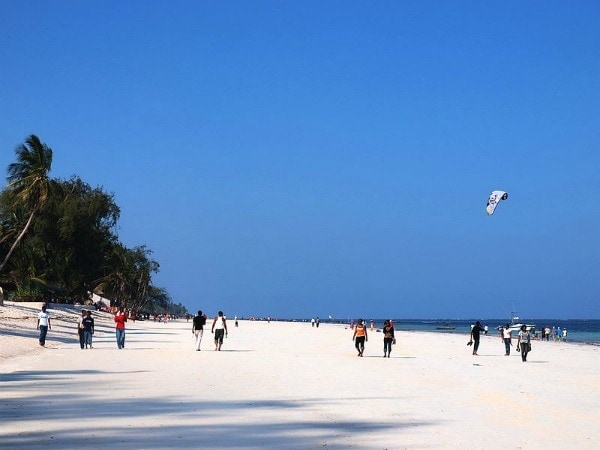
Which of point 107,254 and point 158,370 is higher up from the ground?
point 107,254

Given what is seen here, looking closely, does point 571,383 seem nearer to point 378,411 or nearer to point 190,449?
point 378,411

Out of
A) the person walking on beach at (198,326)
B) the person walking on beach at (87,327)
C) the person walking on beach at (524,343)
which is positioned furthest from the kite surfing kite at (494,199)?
the person walking on beach at (87,327)

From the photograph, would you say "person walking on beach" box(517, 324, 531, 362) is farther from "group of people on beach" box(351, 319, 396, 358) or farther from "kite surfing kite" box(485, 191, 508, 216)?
"kite surfing kite" box(485, 191, 508, 216)

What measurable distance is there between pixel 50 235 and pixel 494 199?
43586 mm

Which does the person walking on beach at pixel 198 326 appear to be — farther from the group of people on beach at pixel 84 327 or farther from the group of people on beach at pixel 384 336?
the group of people on beach at pixel 384 336

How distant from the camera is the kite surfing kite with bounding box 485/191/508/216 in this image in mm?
48469

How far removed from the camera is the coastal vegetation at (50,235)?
57656 millimetres

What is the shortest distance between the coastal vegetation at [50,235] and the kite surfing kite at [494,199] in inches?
1209

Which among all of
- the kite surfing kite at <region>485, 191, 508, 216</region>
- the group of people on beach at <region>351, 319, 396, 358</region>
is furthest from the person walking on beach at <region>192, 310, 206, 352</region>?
the kite surfing kite at <region>485, 191, 508, 216</region>

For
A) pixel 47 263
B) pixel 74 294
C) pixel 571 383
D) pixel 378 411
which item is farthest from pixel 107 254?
pixel 378 411

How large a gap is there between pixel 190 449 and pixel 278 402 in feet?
17.9

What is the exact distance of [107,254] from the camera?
88500 mm

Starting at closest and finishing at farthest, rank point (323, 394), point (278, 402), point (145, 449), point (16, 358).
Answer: point (145, 449) < point (278, 402) < point (323, 394) < point (16, 358)

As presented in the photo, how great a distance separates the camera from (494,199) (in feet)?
167
